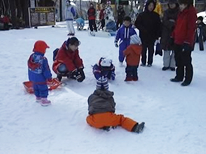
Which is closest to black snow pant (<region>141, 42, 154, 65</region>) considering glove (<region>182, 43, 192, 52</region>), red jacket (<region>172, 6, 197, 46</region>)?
red jacket (<region>172, 6, 197, 46</region>)

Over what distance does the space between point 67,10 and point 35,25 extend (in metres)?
5.47

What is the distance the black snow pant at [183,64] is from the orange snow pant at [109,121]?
220 cm

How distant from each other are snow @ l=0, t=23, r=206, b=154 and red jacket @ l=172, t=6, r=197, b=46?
89 centimetres

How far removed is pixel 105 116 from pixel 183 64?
2.52 meters

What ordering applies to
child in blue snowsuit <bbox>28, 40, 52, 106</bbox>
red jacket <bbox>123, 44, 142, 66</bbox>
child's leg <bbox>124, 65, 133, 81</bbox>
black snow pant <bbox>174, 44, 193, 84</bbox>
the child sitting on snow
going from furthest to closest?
1. the child sitting on snow
2. child's leg <bbox>124, 65, 133, 81</bbox>
3. red jacket <bbox>123, 44, 142, 66</bbox>
4. black snow pant <bbox>174, 44, 193, 84</bbox>
5. child in blue snowsuit <bbox>28, 40, 52, 106</bbox>

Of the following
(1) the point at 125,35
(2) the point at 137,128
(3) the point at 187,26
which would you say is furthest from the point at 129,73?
(2) the point at 137,128

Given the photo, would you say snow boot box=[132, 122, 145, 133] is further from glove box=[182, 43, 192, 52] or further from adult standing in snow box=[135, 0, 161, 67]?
adult standing in snow box=[135, 0, 161, 67]

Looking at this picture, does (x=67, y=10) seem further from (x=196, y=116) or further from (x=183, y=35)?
(x=196, y=116)

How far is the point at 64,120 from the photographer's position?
4.05 metres

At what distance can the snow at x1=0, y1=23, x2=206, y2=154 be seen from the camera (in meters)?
3.38

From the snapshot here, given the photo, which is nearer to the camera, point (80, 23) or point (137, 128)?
point (137, 128)

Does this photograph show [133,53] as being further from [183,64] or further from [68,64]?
[68,64]

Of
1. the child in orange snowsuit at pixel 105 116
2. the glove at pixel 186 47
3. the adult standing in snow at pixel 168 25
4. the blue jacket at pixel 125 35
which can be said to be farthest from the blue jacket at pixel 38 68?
the adult standing in snow at pixel 168 25

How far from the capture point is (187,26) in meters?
5.20
